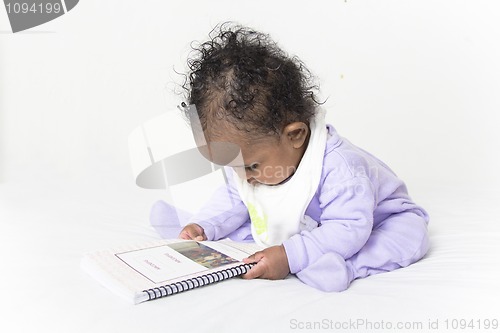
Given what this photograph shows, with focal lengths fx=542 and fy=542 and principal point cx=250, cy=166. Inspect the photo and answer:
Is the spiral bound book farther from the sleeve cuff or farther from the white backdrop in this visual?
the white backdrop

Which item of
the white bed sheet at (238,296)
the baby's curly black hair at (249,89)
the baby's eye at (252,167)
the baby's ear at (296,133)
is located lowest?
the white bed sheet at (238,296)

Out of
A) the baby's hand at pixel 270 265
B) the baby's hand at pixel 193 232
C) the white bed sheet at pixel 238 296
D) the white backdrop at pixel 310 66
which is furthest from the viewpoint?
the white backdrop at pixel 310 66

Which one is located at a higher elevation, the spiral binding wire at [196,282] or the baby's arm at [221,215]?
the baby's arm at [221,215]

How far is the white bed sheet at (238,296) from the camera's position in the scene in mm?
730

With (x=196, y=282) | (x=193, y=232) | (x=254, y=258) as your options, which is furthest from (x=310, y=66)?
(x=196, y=282)

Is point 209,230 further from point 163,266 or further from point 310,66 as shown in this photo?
point 310,66

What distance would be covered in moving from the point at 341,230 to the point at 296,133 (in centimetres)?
21

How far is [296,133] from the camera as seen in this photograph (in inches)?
40.4

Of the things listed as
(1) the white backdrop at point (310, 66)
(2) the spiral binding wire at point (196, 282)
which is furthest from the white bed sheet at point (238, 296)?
(1) the white backdrop at point (310, 66)

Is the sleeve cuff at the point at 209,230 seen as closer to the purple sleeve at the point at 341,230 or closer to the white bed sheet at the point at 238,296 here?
the white bed sheet at the point at 238,296

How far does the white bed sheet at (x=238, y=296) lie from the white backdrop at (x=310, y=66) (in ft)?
2.15

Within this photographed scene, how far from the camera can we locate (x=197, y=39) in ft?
6.56

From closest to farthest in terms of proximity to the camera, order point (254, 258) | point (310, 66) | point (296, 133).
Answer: point (254, 258), point (296, 133), point (310, 66)

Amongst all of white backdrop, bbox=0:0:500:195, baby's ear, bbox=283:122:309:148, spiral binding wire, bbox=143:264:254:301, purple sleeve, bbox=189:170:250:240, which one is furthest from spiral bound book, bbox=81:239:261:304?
white backdrop, bbox=0:0:500:195
